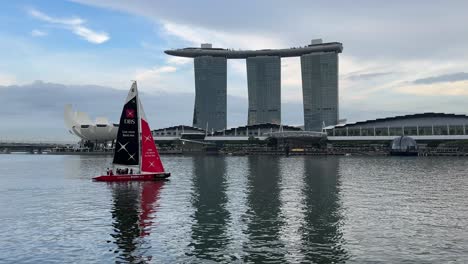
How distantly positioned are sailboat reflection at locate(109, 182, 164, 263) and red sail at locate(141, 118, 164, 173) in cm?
532

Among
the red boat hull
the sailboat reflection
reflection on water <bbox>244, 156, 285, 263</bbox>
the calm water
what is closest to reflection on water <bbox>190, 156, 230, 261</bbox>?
the calm water

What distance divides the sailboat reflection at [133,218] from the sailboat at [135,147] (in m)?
4.62

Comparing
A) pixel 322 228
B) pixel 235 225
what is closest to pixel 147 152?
pixel 235 225

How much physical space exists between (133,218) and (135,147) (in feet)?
115

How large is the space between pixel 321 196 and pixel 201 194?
1523 cm

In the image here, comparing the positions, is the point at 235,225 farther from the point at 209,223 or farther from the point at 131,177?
the point at 131,177

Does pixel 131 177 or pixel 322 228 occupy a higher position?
pixel 131 177

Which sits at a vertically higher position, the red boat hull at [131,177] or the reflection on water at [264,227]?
the red boat hull at [131,177]

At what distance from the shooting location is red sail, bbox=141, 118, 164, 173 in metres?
77.6

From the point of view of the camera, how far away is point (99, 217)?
43.8 meters

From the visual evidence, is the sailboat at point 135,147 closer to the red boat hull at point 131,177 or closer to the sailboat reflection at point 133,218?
the red boat hull at point 131,177

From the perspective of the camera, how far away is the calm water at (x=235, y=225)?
97.9 feet

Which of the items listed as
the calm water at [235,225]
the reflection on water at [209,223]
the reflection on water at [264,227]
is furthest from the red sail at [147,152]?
the reflection on water at [264,227]

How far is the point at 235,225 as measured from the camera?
1543 inches
